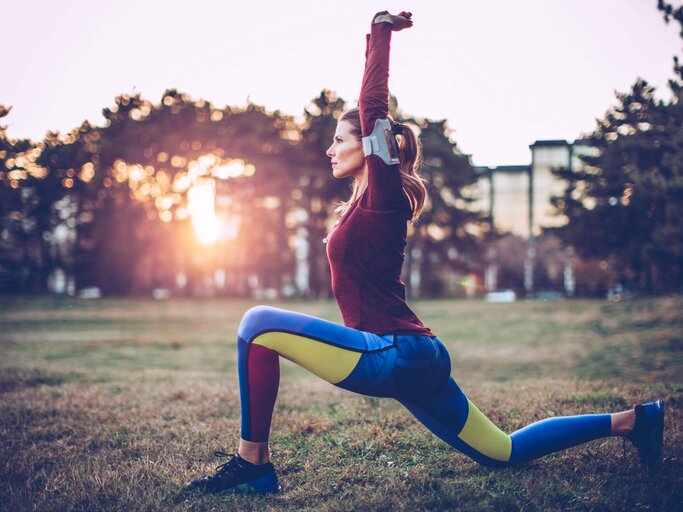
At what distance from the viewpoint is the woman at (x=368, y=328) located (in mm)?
2812

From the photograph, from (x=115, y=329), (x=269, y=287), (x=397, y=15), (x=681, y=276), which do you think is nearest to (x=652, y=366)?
(x=681, y=276)

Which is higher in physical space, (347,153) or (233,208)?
(233,208)

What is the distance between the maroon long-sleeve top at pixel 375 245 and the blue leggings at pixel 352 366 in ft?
0.34

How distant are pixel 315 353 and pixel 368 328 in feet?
0.92

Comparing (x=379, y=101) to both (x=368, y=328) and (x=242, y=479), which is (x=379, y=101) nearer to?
(x=368, y=328)

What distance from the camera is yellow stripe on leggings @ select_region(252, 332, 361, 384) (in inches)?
110

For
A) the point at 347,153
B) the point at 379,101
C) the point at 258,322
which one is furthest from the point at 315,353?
the point at 379,101

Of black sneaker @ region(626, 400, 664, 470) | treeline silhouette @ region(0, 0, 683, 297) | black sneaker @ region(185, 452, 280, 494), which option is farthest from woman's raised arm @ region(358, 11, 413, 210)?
treeline silhouette @ region(0, 0, 683, 297)

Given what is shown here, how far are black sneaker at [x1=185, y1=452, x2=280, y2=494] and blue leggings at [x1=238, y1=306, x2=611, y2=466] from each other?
0.18m

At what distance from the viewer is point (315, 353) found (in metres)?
2.82

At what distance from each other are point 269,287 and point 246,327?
55.4 m

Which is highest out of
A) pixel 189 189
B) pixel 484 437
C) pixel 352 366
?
pixel 189 189

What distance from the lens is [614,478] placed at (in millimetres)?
3326

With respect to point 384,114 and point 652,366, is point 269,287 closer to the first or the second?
point 652,366
